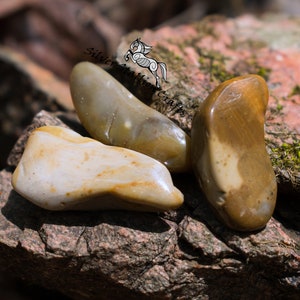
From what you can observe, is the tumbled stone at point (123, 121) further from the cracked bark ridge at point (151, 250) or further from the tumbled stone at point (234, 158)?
the cracked bark ridge at point (151, 250)

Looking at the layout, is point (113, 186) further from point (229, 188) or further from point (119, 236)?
point (229, 188)

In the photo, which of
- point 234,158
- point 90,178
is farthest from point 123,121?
point 234,158

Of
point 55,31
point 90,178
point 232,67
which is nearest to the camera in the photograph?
point 90,178

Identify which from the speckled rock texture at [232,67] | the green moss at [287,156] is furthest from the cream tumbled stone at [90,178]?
the green moss at [287,156]

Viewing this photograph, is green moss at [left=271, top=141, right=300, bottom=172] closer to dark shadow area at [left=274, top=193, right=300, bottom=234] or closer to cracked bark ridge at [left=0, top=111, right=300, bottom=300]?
dark shadow area at [left=274, top=193, right=300, bottom=234]

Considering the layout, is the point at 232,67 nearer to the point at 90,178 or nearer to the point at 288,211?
the point at 288,211

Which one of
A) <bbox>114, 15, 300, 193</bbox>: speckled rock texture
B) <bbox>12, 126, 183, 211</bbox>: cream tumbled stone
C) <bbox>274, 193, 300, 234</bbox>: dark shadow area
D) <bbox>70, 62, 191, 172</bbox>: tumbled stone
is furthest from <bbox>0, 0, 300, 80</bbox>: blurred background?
<bbox>274, 193, 300, 234</bbox>: dark shadow area
